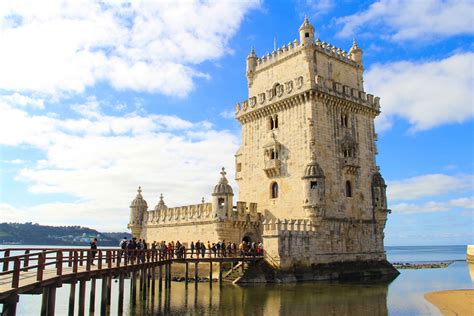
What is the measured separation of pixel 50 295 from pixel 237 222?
22421 mm

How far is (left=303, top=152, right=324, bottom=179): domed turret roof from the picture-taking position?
34094 mm

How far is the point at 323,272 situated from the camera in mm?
33812

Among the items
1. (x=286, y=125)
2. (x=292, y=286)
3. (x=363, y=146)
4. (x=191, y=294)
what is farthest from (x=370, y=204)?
(x=191, y=294)

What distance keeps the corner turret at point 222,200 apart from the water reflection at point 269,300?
244 inches

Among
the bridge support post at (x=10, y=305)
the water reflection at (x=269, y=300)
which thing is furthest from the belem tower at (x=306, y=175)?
the bridge support post at (x=10, y=305)

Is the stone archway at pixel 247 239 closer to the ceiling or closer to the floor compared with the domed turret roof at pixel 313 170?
closer to the floor

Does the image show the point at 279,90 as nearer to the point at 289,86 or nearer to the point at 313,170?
the point at 289,86

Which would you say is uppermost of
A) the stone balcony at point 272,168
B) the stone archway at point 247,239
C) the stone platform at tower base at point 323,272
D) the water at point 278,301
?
the stone balcony at point 272,168

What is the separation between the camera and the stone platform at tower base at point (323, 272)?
1243 inches

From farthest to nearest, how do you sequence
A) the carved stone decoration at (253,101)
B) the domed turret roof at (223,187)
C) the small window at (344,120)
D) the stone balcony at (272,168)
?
the carved stone decoration at (253,101) → the small window at (344,120) → the stone balcony at (272,168) → the domed turret roof at (223,187)

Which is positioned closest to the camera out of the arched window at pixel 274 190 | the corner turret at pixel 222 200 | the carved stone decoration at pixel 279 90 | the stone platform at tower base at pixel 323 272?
the stone platform at tower base at pixel 323 272

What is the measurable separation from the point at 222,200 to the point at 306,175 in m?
7.25

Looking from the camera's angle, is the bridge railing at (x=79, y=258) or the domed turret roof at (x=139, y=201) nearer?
the bridge railing at (x=79, y=258)

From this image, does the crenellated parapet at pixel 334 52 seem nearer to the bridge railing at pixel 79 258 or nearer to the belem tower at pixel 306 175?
the belem tower at pixel 306 175
